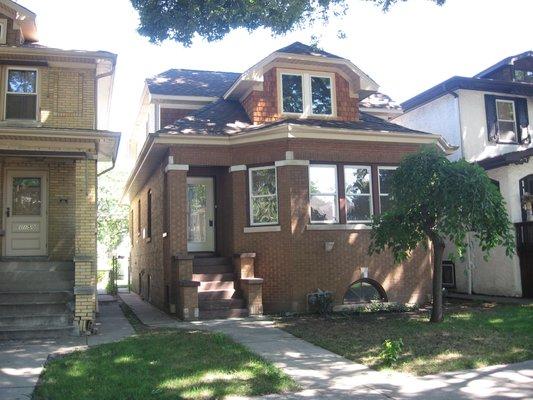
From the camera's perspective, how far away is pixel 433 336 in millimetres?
8836

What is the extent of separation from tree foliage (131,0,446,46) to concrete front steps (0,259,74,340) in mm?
6055

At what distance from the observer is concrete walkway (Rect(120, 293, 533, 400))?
578cm

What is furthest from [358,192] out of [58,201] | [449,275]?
[58,201]

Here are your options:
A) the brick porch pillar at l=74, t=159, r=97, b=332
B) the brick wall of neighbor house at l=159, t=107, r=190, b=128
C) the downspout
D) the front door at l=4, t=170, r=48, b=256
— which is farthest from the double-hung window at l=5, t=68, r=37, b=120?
the downspout

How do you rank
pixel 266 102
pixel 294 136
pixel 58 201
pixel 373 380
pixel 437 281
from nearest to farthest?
pixel 373 380 → pixel 437 281 → pixel 294 136 → pixel 58 201 → pixel 266 102

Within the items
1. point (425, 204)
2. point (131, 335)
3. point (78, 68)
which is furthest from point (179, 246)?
point (425, 204)

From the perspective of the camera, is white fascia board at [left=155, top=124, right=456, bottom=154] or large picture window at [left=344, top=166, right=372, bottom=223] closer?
white fascia board at [left=155, top=124, right=456, bottom=154]

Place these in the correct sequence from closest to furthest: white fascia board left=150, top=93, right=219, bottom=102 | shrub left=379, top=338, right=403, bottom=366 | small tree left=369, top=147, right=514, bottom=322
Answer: shrub left=379, top=338, right=403, bottom=366
small tree left=369, top=147, right=514, bottom=322
white fascia board left=150, top=93, right=219, bottom=102

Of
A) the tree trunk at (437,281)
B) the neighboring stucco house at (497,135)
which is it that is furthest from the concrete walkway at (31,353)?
the neighboring stucco house at (497,135)

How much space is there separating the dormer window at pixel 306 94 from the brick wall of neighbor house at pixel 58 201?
18.8 feet

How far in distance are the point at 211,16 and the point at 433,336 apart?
8.58m

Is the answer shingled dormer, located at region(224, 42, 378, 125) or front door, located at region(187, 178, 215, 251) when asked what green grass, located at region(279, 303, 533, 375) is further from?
shingled dormer, located at region(224, 42, 378, 125)

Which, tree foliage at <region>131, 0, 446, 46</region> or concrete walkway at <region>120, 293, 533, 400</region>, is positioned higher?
tree foliage at <region>131, 0, 446, 46</region>

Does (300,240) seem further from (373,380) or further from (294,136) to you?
(373,380)
